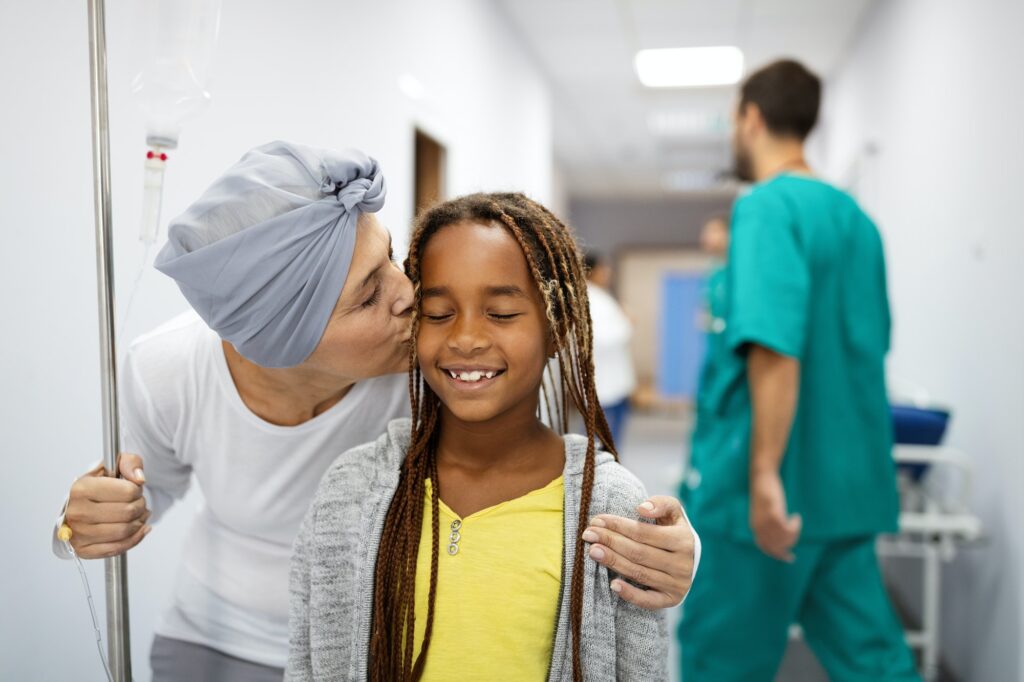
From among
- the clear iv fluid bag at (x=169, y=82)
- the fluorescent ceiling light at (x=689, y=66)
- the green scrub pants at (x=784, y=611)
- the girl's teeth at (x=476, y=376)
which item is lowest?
the green scrub pants at (x=784, y=611)

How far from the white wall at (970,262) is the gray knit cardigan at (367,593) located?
54.6 inches

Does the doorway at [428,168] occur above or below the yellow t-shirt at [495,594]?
above

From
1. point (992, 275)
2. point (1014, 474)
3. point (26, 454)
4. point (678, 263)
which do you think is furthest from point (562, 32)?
point (678, 263)

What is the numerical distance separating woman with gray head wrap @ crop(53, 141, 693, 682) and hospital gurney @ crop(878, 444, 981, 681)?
52.8 inches

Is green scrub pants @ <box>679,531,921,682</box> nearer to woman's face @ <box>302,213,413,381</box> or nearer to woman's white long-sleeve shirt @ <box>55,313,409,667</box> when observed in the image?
woman's white long-sleeve shirt @ <box>55,313,409,667</box>

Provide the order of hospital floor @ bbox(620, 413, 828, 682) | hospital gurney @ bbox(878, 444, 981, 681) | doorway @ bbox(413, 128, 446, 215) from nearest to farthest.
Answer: hospital gurney @ bbox(878, 444, 981, 681), hospital floor @ bbox(620, 413, 828, 682), doorway @ bbox(413, 128, 446, 215)

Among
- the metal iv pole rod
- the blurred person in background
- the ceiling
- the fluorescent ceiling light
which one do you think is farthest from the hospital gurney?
the fluorescent ceiling light

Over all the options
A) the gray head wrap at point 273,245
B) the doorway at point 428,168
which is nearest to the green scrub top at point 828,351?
the gray head wrap at point 273,245

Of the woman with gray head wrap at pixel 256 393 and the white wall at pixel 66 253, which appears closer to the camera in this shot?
the woman with gray head wrap at pixel 256 393

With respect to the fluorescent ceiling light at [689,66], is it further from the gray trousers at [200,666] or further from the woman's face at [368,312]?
the gray trousers at [200,666]

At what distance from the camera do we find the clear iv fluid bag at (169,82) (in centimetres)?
93

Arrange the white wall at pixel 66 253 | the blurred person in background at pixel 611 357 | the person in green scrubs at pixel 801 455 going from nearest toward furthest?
the white wall at pixel 66 253
the person in green scrubs at pixel 801 455
the blurred person in background at pixel 611 357

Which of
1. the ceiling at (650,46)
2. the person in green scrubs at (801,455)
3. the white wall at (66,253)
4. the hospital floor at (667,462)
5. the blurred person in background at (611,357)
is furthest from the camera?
the blurred person in background at (611,357)

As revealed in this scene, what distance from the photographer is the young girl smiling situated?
87 cm
